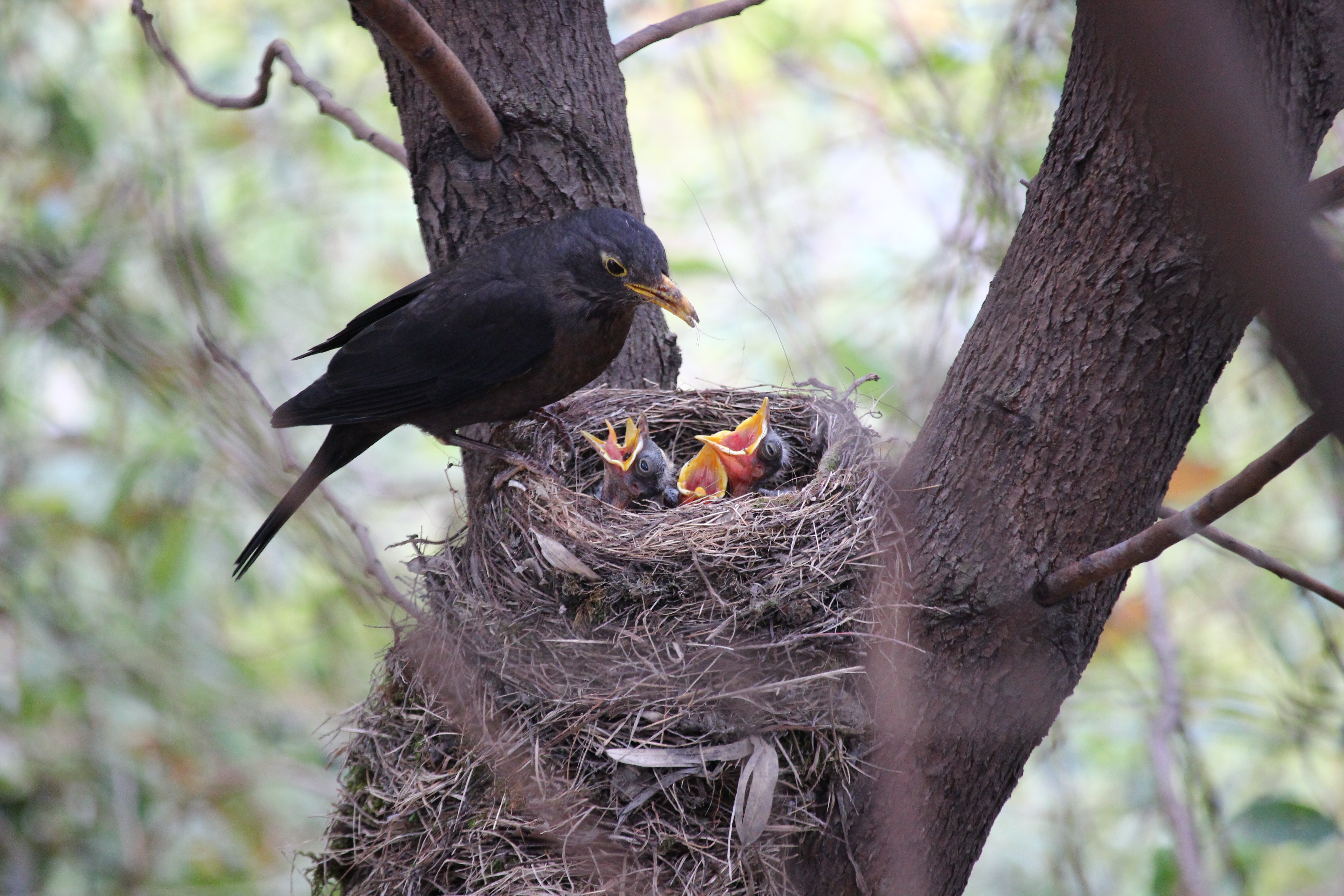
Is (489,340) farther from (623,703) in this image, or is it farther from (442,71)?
(623,703)

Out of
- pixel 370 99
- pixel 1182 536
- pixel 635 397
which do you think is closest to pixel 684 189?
pixel 370 99

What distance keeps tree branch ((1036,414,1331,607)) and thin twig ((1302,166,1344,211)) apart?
603mm

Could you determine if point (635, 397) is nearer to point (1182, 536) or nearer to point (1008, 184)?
point (1008, 184)

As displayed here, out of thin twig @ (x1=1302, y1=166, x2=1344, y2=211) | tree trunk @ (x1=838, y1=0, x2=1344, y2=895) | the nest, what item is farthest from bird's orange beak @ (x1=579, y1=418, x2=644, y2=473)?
thin twig @ (x1=1302, y1=166, x2=1344, y2=211)

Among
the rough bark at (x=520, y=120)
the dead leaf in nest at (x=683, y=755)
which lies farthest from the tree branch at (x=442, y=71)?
the dead leaf in nest at (x=683, y=755)

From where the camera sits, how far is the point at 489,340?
3699 mm

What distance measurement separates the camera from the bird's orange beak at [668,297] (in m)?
3.48

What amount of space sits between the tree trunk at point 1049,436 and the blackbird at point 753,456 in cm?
109

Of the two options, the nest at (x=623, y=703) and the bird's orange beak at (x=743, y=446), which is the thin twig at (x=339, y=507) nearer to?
the nest at (x=623, y=703)

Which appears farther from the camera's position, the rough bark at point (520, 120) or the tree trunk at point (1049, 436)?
the rough bark at point (520, 120)

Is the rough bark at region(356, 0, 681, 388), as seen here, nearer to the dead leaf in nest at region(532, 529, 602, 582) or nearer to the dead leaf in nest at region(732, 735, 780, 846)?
the dead leaf in nest at region(532, 529, 602, 582)

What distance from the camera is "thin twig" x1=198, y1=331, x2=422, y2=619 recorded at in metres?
2.17

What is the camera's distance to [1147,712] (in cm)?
385

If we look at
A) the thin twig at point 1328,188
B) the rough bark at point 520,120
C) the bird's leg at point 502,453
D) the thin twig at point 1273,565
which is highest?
the rough bark at point 520,120
